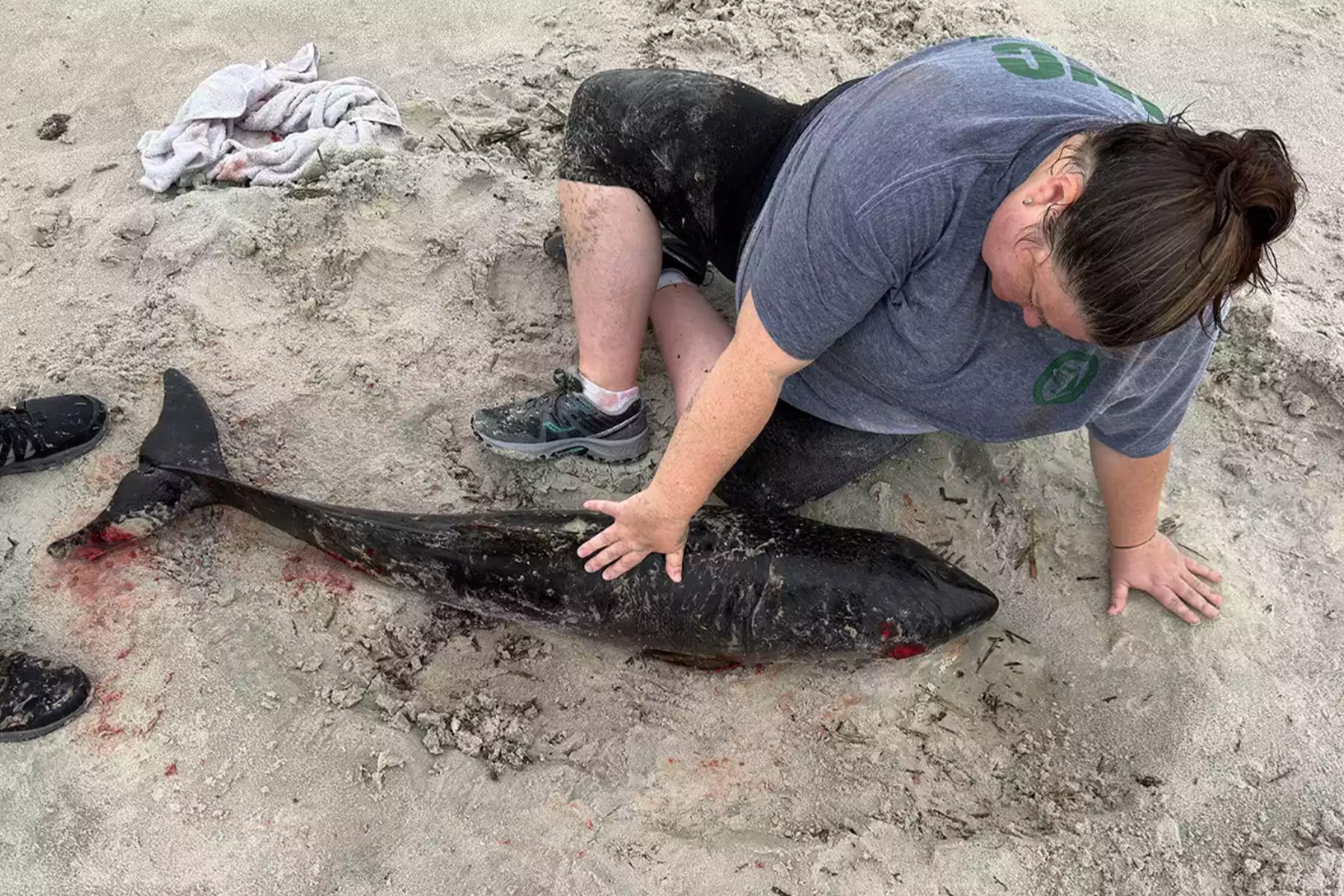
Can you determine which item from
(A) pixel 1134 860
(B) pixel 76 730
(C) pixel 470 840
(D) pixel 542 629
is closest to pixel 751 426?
(D) pixel 542 629

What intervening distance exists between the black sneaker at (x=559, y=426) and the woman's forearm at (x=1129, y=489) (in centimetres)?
139

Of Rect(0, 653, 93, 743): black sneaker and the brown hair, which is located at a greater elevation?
the brown hair

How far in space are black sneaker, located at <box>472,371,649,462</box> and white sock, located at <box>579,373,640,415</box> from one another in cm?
1

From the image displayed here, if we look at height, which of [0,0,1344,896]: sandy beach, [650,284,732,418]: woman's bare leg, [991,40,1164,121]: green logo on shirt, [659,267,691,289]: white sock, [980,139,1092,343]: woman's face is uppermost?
[991,40,1164,121]: green logo on shirt

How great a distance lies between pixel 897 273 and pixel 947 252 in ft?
0.34

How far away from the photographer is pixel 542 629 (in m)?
2.77

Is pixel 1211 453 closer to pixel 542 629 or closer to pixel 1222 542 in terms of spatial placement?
pixel 1222 542

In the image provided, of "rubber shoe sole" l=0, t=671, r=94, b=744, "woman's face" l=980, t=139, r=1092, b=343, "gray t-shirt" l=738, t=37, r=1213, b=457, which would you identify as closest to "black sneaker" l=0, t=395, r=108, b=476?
"rubber shoe sole" l=0, t=671, r=94, b=744

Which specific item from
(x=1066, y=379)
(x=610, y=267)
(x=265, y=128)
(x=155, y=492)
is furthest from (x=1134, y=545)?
(x=265, y=128)

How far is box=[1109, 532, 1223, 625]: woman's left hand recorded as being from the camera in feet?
8.70

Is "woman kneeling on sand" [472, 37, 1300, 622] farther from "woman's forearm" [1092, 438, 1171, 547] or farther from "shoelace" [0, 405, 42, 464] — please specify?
"shoelace" [0, 405, 42, 464]

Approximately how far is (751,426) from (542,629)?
107 centimetres

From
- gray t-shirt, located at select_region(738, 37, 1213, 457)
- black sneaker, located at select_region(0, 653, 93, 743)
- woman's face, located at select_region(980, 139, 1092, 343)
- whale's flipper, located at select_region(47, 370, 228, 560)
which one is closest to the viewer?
woman's face, located at select_region(980, 139, 1092, 343)

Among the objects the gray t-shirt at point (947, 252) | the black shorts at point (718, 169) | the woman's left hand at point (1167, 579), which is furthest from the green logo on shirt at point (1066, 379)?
the woman's left hand at point (1167, 579)
